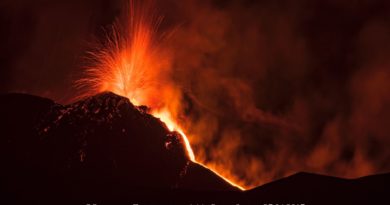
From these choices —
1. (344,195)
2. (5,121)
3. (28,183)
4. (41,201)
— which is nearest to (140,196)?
(41,201)

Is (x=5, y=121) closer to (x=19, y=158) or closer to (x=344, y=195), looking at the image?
(x=19, y=158)

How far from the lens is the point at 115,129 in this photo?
34.5m

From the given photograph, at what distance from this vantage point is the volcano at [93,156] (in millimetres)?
22172

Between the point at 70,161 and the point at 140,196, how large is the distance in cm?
1172

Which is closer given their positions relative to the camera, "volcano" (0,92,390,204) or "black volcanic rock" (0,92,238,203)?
"volcano" (0,92,390,204)

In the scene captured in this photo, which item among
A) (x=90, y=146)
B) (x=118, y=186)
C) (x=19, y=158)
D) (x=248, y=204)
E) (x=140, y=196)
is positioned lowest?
(x=248, y=204)

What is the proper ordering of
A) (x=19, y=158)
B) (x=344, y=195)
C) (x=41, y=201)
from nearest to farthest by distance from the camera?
(x=344, y=195)
(x=41, y=201)
(x=19, y=158)

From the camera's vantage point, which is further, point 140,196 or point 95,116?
point 95,116

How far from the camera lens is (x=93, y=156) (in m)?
31.4

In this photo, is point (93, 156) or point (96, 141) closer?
point (93, 156)

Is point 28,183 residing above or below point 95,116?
below

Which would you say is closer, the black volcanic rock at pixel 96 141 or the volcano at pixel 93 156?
the volcano at pixel 93 156

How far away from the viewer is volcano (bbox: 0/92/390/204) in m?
22.2

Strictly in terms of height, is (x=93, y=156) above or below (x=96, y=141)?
below
